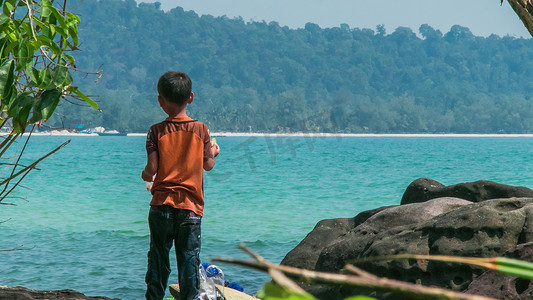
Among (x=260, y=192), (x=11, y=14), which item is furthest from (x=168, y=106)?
(x=260, y=192)

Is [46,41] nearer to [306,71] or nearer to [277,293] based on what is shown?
[277,293]

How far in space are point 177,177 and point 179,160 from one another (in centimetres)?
10

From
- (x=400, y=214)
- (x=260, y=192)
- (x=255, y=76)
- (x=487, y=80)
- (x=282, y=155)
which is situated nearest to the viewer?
(x=400, y=214)

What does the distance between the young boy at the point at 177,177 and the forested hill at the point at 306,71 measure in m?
63.8

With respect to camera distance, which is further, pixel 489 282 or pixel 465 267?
pixel 465 267

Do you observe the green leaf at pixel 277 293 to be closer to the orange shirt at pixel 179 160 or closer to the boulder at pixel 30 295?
the orange shirt at pixel 179 160

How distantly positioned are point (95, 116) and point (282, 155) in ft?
86.7

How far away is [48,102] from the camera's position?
2635 mm

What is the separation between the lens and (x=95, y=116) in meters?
80.2

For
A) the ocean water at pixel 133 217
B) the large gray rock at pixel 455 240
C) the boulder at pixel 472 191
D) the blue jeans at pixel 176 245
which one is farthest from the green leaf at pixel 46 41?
the boulder at pixel 472 191

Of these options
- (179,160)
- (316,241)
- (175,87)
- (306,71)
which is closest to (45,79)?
(175,87)

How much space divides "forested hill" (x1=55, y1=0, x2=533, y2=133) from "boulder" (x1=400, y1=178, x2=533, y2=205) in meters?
59.4

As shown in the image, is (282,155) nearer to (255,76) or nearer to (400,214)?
(255,76)

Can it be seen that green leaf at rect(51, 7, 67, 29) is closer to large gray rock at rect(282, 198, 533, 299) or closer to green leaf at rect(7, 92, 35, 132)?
green leaf at rect(7, 92, 35, 132)
